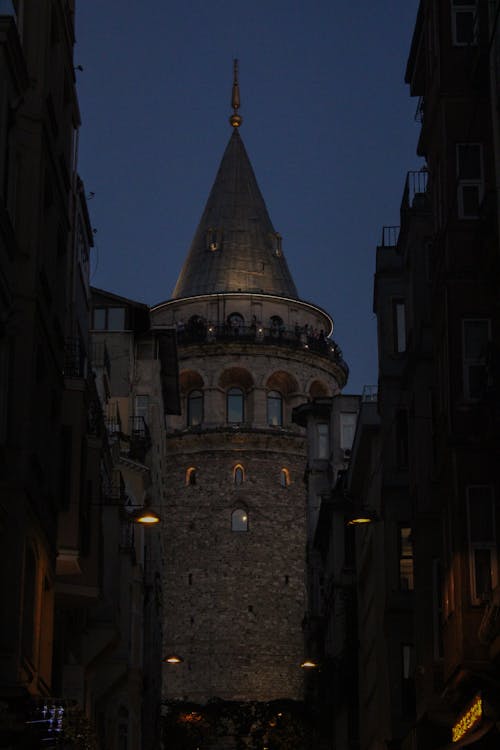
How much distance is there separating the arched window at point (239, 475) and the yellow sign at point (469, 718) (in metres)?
62.8

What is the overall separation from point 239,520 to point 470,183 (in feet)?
207

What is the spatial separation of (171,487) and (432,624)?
59.5 metres

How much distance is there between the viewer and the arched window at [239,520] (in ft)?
293

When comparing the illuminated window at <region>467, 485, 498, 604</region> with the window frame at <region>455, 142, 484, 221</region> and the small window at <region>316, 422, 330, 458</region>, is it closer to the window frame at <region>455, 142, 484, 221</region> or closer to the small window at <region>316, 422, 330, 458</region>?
the window frame at <region>455, 142, 484, 221</region>

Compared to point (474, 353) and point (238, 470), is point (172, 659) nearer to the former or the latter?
point (238, 470)

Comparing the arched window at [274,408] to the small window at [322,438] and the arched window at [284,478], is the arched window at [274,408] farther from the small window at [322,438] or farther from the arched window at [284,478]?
the small window at [322,438]

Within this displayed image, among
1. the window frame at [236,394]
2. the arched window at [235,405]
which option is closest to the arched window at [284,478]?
the window frame at [236,394]

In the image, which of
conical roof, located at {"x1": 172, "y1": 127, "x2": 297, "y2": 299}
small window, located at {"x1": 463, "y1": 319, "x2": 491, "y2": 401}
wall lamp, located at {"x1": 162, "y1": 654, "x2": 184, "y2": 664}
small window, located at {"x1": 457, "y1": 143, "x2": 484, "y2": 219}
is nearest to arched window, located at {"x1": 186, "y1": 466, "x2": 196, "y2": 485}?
wall lamp, located at {"x1": 162, "y1": 654, "x2": 184, "y2": 664}

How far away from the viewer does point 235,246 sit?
95875mm

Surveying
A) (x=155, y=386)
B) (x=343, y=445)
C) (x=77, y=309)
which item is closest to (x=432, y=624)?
(x=77, y=309)

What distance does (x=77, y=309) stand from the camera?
36.1m

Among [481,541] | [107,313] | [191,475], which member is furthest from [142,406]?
[481,541]

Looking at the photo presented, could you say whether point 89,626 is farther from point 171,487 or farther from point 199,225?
point 199,225

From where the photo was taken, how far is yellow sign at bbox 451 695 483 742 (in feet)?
79.0
